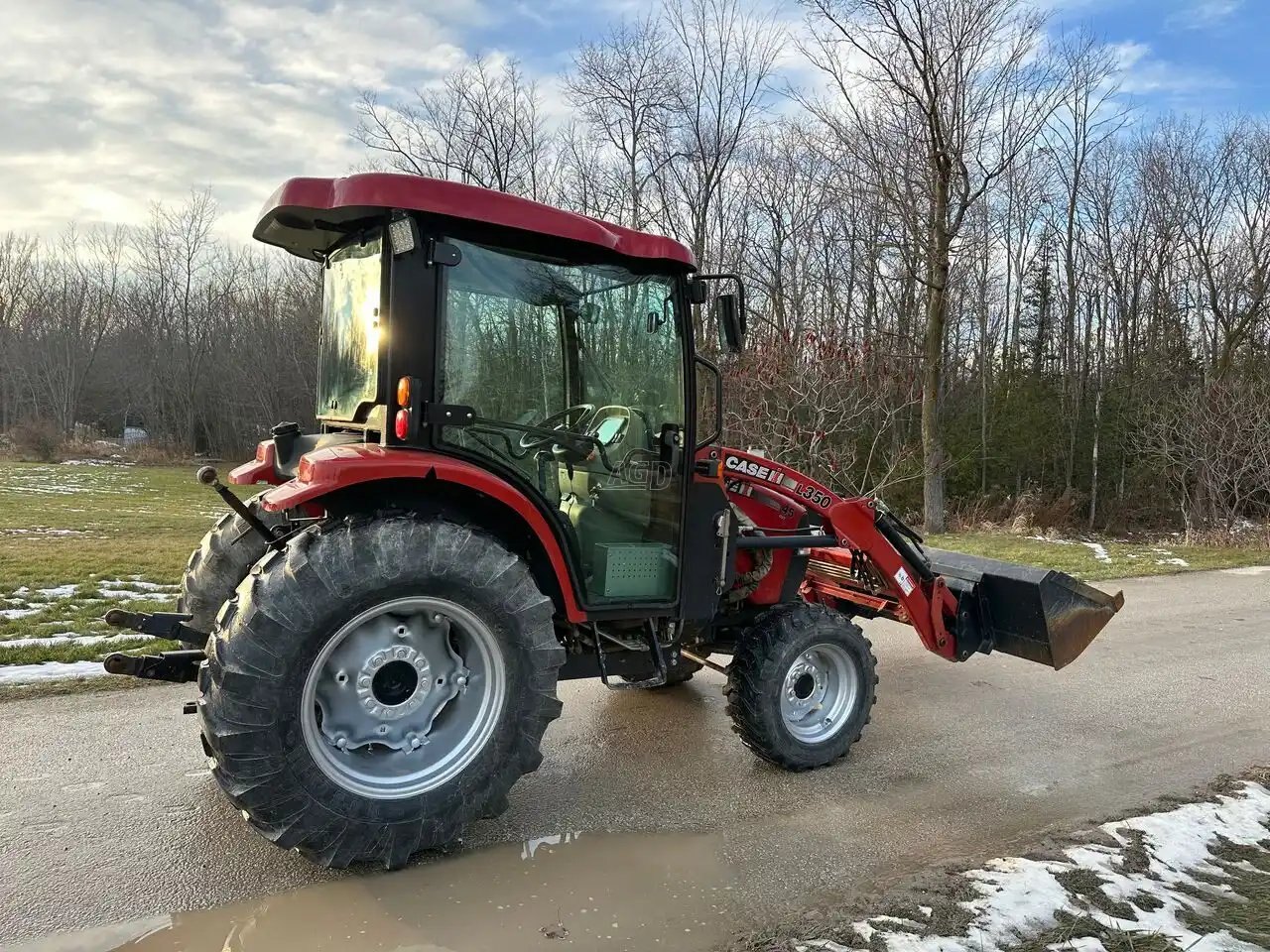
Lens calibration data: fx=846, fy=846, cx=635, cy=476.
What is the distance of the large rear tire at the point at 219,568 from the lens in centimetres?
390

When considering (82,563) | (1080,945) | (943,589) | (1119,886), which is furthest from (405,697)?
(82,563)

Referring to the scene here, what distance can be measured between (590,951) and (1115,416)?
25.0m

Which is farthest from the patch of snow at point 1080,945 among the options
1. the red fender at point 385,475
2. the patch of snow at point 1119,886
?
the red fender at point 385,475

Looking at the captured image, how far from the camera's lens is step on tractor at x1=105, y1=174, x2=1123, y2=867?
282cm

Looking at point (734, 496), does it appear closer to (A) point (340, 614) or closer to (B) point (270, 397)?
(A) point (340, 614)

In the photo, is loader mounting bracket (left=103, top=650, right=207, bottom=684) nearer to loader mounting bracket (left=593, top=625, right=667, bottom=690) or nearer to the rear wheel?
loader mounting bracket (left=593, top=625, right=667, bottom=690)

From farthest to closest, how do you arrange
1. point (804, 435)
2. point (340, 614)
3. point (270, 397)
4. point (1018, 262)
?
point (270, 397) < point (1018, 262) < point (804, 435) < point (340, 614)

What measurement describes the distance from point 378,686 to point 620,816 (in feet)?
4.04

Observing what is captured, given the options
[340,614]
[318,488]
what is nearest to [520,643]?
[340,614]

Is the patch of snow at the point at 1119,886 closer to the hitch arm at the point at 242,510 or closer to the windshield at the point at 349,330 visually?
the windshield at the point at 349,330

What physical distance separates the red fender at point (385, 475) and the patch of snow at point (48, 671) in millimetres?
2850

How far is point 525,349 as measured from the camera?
3.46 m

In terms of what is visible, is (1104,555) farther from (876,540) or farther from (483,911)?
(483,911)

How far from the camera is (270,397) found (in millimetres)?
38438
